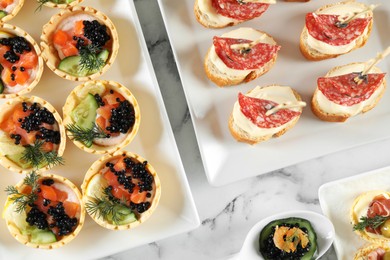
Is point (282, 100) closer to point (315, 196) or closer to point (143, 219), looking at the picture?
point (315, 196)

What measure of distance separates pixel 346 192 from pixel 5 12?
2.02 meters

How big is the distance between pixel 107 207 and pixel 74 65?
2.38 feet

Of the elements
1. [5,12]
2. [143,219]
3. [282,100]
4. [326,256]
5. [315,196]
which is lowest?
[326,256]

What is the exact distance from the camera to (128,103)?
10.1 ft

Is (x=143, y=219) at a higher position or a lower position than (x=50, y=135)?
lower

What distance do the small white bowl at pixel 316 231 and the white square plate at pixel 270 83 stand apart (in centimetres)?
27

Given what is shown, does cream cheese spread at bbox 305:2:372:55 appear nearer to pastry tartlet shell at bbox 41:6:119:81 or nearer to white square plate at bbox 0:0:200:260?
white square plate at bbox 0:0:200:260

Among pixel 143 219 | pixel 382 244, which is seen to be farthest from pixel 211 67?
pixel 382 244

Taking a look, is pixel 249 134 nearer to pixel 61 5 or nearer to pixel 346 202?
pixel 346 202

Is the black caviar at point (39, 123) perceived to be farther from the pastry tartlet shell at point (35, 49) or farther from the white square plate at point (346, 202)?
the white square plate at point (346, 202)

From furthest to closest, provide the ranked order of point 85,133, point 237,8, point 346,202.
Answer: point 346,202 < point 237,8 < point 85,133

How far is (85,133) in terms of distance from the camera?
301 centimetres

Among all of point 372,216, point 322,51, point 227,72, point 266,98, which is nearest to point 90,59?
point 227,72

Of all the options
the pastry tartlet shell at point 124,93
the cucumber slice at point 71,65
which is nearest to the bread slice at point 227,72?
the pastry tartlet shell at point 124,93
